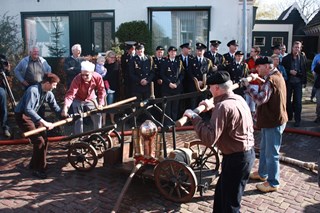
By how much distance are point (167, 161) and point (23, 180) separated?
8.05 feet

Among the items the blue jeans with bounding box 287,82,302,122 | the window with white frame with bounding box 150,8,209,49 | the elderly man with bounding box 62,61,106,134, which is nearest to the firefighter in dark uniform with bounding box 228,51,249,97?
the blue jeans with bounding box 287,82,302,122

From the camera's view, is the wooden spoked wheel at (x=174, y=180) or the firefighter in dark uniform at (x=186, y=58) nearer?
the wooden spoked wheel at (x=174, y=180)

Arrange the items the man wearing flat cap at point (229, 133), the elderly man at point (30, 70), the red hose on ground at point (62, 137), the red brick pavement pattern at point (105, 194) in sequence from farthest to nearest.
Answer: the elderly man at point (30, 70)
the red hose on ground at point (62, 137)
the red brick pavement pattern at point (105, 194)
the man wearing flat cap at point (229, 133)

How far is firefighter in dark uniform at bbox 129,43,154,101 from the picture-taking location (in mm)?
8445

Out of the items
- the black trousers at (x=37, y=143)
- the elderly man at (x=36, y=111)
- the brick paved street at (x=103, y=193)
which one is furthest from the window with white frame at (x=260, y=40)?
the black trousers at (x=37, y=143)

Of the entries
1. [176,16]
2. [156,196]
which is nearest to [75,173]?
[156,196]

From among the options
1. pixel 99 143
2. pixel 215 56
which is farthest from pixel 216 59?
pixel 99 143

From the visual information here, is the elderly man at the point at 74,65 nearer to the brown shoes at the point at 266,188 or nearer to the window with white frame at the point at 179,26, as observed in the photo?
the brown shoes at the point at 266,188

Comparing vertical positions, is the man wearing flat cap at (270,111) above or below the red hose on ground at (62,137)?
above

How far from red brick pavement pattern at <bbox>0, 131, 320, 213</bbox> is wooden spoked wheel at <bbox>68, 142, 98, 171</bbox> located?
0.40ft

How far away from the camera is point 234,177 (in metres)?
Answer: 3.81

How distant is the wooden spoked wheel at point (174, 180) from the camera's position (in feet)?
15.3

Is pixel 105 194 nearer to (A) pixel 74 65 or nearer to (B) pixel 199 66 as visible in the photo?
(A) pixel 74 65

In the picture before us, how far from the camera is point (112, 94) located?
8961mm
